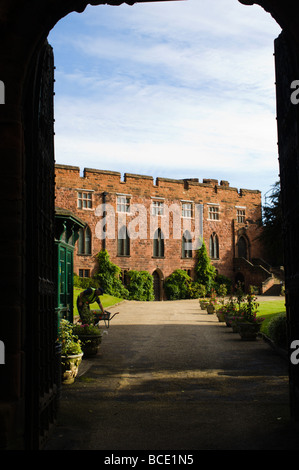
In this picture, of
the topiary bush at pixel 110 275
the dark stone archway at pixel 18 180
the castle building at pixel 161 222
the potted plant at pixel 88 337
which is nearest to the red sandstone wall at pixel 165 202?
the castle building at pixel 161 222

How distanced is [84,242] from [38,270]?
29.6 meters

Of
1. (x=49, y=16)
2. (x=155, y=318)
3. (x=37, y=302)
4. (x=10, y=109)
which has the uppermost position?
(x=49, y=16)

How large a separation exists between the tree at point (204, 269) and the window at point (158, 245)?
325cm

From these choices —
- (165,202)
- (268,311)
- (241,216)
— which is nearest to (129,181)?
(165,202)

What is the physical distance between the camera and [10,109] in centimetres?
399

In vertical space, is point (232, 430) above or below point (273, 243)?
below

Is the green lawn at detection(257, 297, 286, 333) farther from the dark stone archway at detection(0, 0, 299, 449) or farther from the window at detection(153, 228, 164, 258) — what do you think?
the window at detection(153, 228, 164, 258)

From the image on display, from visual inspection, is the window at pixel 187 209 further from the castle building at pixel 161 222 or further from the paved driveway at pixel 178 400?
the paved driveway at pixel 178 400

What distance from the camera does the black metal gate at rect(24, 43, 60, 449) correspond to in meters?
4.07

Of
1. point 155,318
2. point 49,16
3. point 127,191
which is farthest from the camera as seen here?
point 127,191

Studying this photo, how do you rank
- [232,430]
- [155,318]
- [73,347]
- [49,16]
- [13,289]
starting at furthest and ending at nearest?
[155,318], [73,347], [232,430], [49,16], [13,289]
